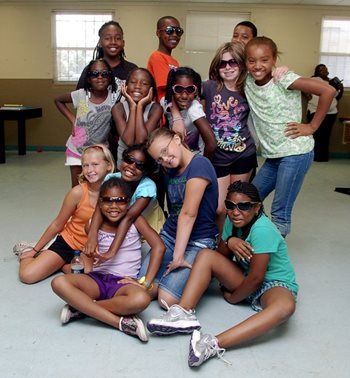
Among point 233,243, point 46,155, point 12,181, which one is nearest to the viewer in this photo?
point 233,243

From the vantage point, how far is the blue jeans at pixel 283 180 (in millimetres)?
2602

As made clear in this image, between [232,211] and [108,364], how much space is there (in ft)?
2.82

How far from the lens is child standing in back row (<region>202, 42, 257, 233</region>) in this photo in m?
2.61

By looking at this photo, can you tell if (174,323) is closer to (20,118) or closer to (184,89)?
(184,89)

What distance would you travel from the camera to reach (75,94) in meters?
3.00

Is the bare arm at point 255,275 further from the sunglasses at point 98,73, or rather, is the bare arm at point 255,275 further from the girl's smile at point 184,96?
the sunglasses at point 98,73

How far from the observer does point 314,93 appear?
250 centimetres

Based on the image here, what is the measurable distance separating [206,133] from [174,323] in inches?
42.5

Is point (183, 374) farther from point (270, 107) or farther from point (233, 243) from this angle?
point (270, 107)

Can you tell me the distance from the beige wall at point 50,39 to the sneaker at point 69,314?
21.7ft

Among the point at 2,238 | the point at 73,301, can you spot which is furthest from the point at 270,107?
the point at 2,238

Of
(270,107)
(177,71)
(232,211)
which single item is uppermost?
(177,71)

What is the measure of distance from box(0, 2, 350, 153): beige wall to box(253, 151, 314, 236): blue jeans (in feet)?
18.9

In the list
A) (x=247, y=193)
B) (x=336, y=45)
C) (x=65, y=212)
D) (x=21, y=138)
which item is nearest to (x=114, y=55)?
(x=65, y=212)
